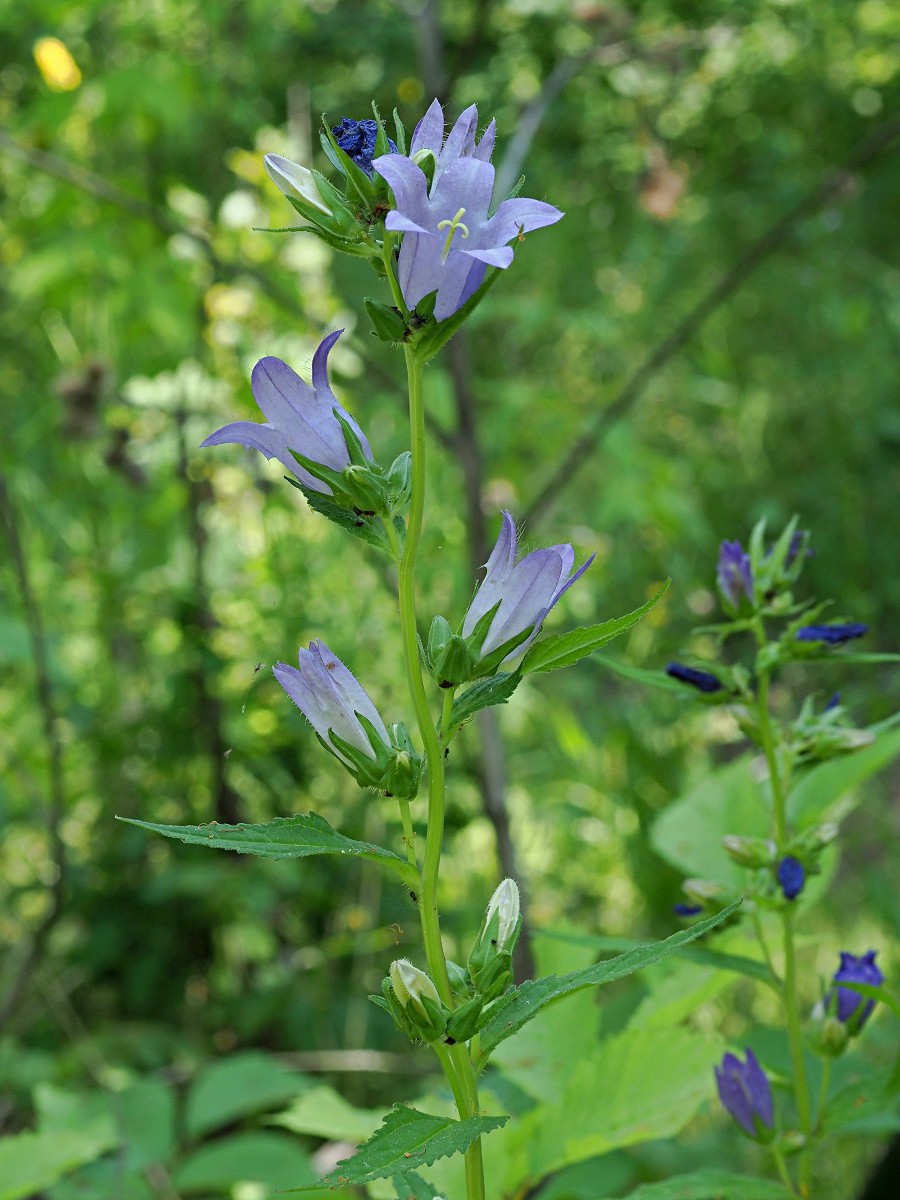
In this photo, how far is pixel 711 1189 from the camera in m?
0.50

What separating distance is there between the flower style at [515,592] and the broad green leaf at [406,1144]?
159 mm

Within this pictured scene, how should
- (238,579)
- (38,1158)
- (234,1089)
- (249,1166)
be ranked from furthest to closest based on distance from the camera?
(238,579) < (234,1089) < (249,1166) < (38,1158)

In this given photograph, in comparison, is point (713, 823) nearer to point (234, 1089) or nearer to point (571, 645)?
point (571, 645)

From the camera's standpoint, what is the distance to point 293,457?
17.6 inches

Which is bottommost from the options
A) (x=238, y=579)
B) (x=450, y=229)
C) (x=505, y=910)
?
(x=505, y=910)

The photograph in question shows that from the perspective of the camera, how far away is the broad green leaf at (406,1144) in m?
0.35

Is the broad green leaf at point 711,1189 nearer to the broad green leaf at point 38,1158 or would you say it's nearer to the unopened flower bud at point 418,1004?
the unopened flower bud at point 418,1004

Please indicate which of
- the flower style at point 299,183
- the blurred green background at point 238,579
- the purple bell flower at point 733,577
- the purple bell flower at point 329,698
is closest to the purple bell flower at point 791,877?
the purple bell flower at point 733,577

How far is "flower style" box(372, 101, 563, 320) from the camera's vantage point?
0.42 m

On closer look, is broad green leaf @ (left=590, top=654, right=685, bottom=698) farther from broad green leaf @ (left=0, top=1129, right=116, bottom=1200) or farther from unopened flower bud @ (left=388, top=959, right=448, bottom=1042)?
broad green leaf @ (left=0, top=1129, right=116, bottom=1200)

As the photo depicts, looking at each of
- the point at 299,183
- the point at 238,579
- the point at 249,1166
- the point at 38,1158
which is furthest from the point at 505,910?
the point at 238,579

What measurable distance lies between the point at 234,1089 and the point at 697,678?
0.67 metres

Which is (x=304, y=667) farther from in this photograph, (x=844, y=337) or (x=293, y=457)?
→ (x=844, y=337)

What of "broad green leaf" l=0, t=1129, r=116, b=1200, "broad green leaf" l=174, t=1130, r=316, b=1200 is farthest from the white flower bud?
"broad green leaf" l=174, t=1130, r=316, b=1200
